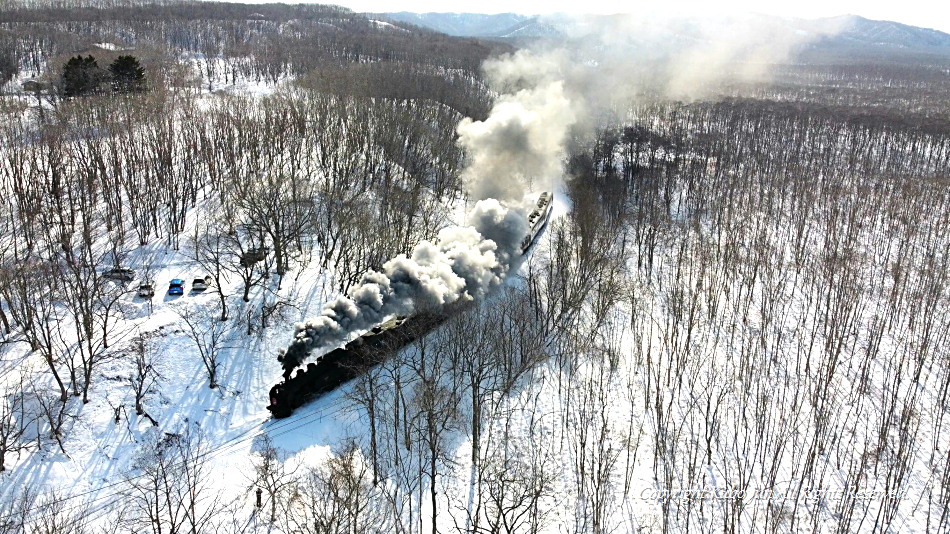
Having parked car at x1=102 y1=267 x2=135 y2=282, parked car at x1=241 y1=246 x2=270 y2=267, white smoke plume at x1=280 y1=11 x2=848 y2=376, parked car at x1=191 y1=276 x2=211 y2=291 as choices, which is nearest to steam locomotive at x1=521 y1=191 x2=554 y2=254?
white smoke plume at x1=280 y1=11 x2=848 y2=376

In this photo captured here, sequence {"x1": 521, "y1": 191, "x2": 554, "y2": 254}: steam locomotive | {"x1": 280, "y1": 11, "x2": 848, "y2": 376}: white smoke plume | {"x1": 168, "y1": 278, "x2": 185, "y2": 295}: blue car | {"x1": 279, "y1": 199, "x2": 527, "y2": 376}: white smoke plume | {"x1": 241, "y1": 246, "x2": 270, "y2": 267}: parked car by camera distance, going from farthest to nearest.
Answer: {"x1": 521, "y1": 191, "x2": 554, "y2": 254}: steam locomotive → {"x1": 241, "y1": 246, "x2": 270, "y2": 267}: parked car → {"x1": 168, "y1": 278, "x2": 185, "y2": 295}: blue car → {"x1": 280, "y1": 11, "x2": 848, "y2": 376}: white smoke plume → {"x1": 279, "y1": 199, "x2": 527, "y2": 376}: white smoke plume

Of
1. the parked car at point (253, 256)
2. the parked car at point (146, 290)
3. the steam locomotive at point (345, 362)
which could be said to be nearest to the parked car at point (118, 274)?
the parked car at point (146, 290)

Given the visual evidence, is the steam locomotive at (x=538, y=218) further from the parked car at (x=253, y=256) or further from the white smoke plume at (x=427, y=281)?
the parked car at (x=253, y=256)

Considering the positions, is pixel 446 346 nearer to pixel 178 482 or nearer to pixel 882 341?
pixel 178 482

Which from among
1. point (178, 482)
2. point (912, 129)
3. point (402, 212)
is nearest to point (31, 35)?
point (402, 212)

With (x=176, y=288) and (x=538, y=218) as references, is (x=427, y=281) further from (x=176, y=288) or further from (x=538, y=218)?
(x=538, y=218)

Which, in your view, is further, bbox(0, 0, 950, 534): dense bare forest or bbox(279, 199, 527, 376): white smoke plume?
bbox(279, 199, 527, 376): white smoke plume

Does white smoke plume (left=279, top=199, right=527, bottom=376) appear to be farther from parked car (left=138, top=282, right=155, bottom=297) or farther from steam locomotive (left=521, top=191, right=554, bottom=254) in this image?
parked car (left=138, top=282, right=155, bottom=297)
